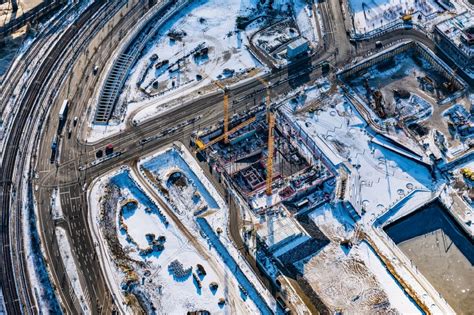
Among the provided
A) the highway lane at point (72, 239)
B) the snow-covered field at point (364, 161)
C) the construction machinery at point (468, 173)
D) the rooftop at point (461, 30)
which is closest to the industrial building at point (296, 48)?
the snow-covered field at point (364, 161)

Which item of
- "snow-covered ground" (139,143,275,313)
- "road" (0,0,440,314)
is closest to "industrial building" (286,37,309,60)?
"road" (0,0,440,314)

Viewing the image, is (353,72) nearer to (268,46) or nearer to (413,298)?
(268,46)

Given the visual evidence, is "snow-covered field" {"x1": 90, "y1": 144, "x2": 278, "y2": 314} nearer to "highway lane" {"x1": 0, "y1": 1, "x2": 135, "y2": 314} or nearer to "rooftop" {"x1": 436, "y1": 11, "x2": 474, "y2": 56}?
"highway lane" {"x1": 0, "y1": 1, "x2": 135, "y2": 314}

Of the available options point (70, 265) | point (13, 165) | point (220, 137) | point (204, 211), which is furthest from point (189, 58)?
point (70, 265)

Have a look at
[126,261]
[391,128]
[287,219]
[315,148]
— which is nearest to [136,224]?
[126,261]

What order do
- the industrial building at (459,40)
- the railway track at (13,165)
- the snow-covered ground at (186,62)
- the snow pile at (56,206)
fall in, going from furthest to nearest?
the industrial building at (459,40)
the snow-covered ground at (186,62)
the snow pile at (56,206)
the railway track at (13,165)

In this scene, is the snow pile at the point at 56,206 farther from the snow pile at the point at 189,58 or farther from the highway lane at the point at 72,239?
the snow pile at the point at 189,58
